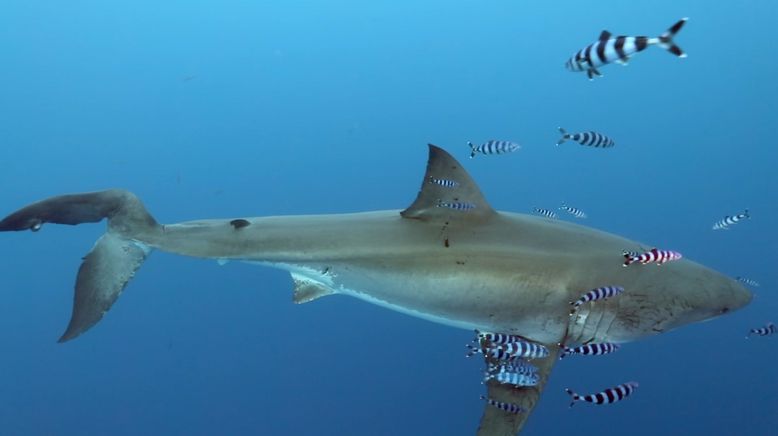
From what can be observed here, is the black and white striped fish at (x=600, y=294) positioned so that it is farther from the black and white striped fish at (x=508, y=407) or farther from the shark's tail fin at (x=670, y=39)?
the shark's tail fin at (x=670, y=39)

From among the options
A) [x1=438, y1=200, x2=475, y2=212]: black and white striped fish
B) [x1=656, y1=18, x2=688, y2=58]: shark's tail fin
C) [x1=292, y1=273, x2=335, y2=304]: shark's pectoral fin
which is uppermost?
[x1=656, y1=18, x2=688, y2=58]: shark's tail fin

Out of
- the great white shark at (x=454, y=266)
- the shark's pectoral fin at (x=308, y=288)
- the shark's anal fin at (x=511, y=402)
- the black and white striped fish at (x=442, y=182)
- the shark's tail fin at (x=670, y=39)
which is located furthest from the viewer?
the shark's pectoral fin at (x=308, y=288)

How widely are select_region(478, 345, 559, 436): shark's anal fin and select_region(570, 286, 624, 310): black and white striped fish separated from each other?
51 cm

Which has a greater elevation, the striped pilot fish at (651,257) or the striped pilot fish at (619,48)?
the striped pilot fish at (619,48)

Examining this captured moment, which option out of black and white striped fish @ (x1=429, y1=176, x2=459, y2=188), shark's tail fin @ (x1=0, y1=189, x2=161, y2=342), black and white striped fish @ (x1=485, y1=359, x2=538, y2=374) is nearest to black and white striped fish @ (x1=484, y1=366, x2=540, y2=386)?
black and white striped fish @ (x1=485, y1=359, x2=538, y2=374)

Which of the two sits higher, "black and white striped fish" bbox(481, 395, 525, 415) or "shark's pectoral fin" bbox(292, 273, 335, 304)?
"shark's pectoral fin" bbox(292, 273, 335, 304)

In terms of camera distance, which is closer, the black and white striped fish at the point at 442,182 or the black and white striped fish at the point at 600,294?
the black and white striped fish at the point at 600,294

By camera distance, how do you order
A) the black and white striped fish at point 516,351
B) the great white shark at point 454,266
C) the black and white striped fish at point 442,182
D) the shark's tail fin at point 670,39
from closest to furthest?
1. the shark's tail fin at point 670,39
2. the black and white striped fish at point 516,351
3. the great white shark at point 454,266
4. the black and white striped fish at point 442,182

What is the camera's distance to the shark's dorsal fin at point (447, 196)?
14.0 ft

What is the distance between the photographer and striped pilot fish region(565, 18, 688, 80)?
3311mm

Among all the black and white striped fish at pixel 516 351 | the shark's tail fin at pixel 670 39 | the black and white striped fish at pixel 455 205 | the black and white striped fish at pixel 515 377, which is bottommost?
the black and white striped fish at pixel 515 377

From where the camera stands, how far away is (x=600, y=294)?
3.79 meters

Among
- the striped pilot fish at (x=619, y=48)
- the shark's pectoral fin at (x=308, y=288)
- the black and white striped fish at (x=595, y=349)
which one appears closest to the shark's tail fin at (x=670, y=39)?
the striped pilot fish at (x=619, y=48)

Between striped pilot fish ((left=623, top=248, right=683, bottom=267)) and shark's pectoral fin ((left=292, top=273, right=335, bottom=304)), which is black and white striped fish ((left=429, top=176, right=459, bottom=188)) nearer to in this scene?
shark's pectoral fin ((left=292, top=273, right=335, bottom=304))
